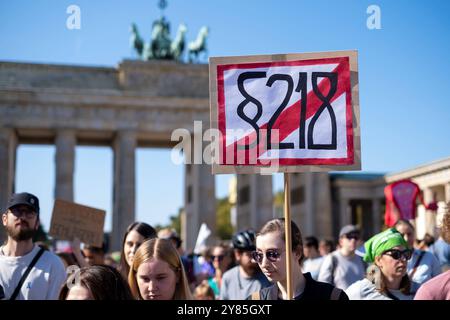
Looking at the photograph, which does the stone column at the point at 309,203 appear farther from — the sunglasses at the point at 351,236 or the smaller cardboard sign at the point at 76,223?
the smaller cardboard sign at the point at 76,223

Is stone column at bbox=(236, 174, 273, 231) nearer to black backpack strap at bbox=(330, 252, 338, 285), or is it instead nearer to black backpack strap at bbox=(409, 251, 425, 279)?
black backpack strap at bbox=(330, 252, 338, 285)

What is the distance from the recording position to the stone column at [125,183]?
55.6m

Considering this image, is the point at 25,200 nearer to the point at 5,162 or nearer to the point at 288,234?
the point at 288,234

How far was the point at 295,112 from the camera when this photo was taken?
5.50 m

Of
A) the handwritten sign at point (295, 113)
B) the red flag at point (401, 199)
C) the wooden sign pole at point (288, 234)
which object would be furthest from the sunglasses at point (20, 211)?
the red flag at point (401, 199)

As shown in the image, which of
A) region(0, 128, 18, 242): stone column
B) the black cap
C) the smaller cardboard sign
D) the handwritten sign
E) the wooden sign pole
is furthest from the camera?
region(0, 128, 18, 242): stone column

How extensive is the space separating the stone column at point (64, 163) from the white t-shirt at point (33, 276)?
4810 centimetres

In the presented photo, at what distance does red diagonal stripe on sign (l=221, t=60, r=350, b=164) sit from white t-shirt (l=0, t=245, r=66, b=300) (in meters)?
2.52

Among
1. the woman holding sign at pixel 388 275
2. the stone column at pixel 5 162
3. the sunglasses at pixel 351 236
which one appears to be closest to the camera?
the woman holding sign at pixel 388 275

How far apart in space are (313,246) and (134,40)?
1943 inches

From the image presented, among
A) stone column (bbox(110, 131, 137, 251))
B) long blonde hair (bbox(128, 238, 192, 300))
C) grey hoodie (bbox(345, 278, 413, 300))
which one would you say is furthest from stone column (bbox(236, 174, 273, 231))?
long blonde hair (bbox(128, 238, 192, 300))

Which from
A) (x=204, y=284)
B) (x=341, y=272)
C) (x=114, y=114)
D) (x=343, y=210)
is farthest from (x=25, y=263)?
(x=343, y=210)

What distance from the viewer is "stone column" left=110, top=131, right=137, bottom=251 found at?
5562 cm

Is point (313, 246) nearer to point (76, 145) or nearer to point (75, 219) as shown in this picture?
point (75, 219)
